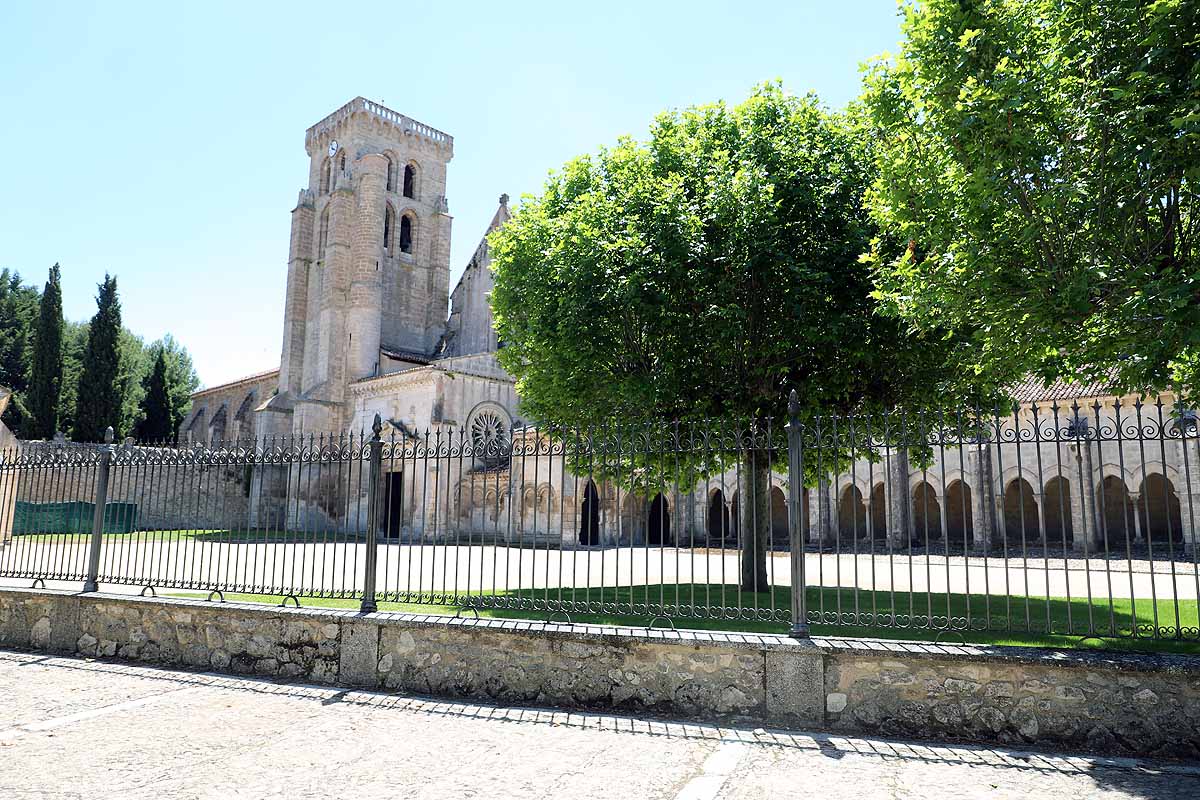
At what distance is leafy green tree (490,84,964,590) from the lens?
34.8ft

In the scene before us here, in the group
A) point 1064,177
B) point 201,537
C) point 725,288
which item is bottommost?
point 201,537

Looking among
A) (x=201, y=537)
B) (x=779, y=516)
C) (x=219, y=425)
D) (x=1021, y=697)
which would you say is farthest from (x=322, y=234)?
(x=1021, y=697)

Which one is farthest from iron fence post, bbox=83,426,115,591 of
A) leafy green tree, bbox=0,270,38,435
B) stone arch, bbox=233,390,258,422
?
leafy green tree, bbox=0,270,38,435

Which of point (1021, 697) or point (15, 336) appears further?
point (15, 336)

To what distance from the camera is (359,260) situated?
134 ft

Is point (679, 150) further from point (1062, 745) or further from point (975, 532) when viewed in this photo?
point (975, 532)

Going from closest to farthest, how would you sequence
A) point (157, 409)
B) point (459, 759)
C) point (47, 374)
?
point (459, 759) → point (47, 374) → point (157, 409)

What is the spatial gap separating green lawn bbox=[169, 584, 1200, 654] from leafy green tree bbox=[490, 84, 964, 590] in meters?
1.53

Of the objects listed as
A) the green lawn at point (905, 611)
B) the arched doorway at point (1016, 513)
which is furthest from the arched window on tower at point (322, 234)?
the green lawn at point (905, 611)

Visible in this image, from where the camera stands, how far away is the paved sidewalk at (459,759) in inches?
188

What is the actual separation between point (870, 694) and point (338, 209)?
133ft

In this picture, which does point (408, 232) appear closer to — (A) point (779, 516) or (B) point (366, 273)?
(B) point (366, 273)

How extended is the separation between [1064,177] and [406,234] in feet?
139

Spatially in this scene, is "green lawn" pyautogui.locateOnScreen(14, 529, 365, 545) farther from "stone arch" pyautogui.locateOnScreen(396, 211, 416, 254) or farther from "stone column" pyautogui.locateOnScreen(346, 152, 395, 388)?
"stone arch" pyautogui.locateOnScreen(396, 211, 416, 254)
